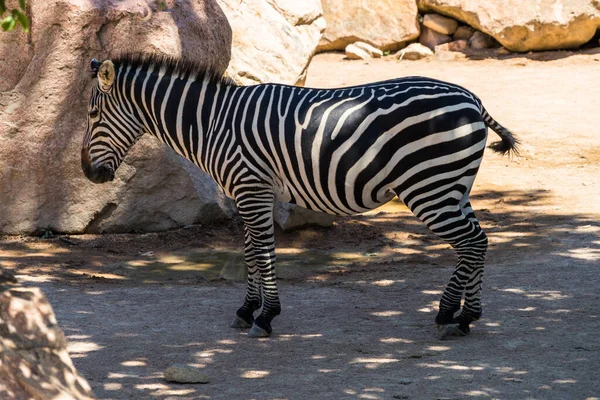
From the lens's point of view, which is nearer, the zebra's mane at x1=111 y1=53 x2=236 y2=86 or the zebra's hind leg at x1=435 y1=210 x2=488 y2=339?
the zebra's hind leg at x1=435 y1=210 x2=488 y2=339

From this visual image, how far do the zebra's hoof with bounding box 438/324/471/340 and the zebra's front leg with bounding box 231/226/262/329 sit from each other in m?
1.37

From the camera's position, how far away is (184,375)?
5.49 metres

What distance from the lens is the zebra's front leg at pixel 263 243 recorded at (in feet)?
21.1

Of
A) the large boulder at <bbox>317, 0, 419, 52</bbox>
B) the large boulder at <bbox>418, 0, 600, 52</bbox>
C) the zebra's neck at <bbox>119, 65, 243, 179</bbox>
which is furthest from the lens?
the large boulder at <bbox>317, 0, 419, 52</bbox>

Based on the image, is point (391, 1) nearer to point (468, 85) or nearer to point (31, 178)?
point (468, 85)

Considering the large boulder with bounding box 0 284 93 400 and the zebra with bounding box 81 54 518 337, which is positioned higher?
the zebra with bounding box 81 54 518 337

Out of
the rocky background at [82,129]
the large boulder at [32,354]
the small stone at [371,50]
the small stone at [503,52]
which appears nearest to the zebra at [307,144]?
the rocky background at [82,129]

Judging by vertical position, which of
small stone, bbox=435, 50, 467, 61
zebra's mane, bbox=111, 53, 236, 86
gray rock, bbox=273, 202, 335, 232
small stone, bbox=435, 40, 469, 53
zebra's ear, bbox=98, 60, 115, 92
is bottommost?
gray rock, bbox=273, 202, 335, 232

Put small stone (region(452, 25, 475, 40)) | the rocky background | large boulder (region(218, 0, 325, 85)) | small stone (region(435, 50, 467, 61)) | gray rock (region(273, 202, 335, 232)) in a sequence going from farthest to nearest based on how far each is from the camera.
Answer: small stone (region(452, 25, 475, 40)) → small stone (region(435, 50, 467, 61)) → large boulder (region(218, 0, 325, 85)) → gray rock (region(273, 202, 335, 232)) → the rocky background

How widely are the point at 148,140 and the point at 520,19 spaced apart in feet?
33.5

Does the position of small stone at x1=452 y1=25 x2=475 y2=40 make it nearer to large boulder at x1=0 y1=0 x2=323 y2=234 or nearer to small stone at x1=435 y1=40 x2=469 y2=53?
small stone at x1=435 y1=40 x2=469 y2=53

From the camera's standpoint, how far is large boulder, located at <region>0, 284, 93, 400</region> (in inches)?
156

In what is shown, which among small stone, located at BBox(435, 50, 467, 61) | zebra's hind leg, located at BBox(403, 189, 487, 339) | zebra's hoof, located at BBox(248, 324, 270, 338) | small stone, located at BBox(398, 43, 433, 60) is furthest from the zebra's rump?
small stone, located at BBox(398, 43, 433, 60)

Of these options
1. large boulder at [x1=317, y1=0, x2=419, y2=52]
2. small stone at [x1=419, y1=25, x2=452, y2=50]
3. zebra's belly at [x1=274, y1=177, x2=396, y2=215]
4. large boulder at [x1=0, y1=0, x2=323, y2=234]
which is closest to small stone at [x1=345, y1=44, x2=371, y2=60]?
large boulder at [x1=317, y1=0, x2=419, y2=52]
